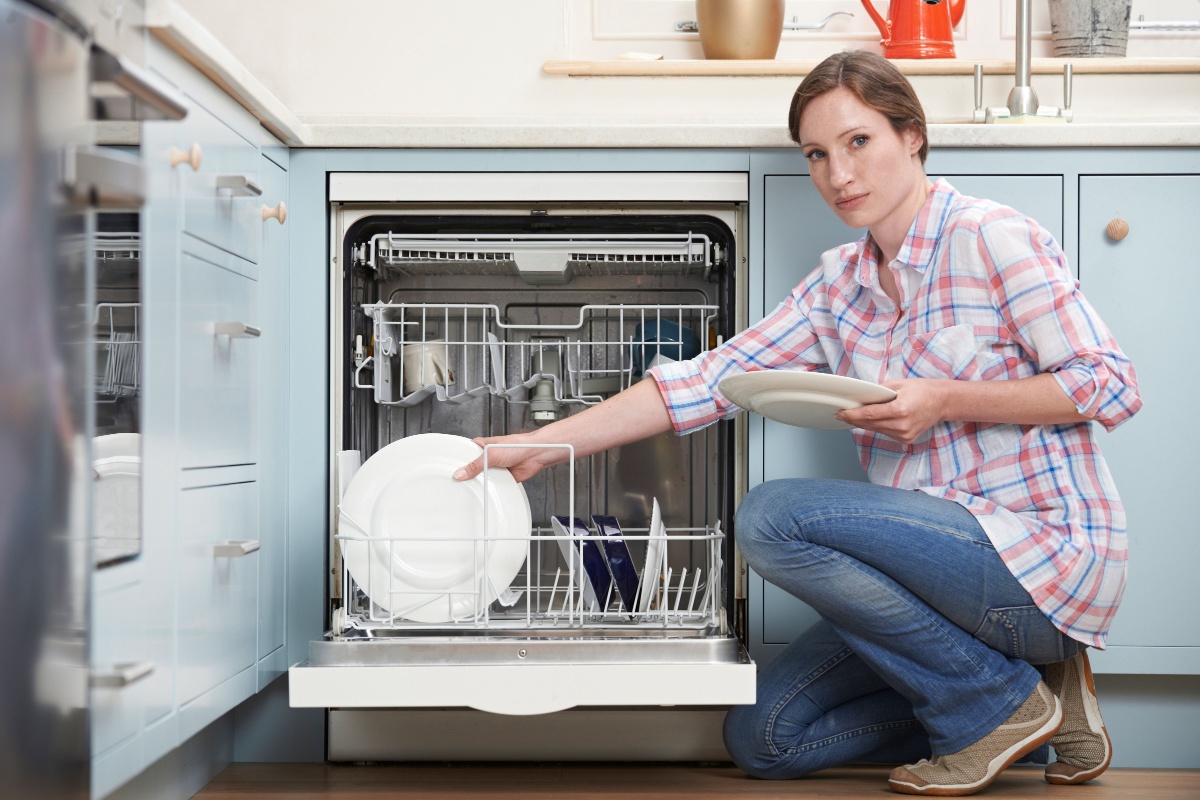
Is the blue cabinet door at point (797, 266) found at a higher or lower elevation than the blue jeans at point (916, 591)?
higher

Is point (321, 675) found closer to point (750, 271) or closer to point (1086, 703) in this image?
point (750, 271)

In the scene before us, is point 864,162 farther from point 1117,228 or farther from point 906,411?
point 1117,228

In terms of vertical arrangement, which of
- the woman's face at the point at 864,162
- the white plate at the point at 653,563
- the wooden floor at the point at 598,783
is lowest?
the wooden floor at the point at 598,783

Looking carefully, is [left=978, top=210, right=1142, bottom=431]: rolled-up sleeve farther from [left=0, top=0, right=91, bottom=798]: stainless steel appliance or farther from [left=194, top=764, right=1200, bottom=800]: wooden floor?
[left=0, top=0, right=91, bottom=798]: stainless steel appliance

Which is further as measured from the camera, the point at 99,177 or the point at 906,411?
the point at 906,411

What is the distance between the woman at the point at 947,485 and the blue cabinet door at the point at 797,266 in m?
0.08

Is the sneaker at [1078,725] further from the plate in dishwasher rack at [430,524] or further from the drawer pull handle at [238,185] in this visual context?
the drawer pull handle at [238,185]

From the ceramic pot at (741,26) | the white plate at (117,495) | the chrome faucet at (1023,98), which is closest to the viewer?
the white plate at (117,495)

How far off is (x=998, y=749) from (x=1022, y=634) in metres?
0.15

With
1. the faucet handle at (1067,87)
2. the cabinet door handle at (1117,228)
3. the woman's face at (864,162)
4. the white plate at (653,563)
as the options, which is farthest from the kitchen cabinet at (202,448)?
the faucet handle at (1067,87)

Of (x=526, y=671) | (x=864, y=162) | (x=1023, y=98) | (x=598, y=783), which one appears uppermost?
(x=1023, y=98)

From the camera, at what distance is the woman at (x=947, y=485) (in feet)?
4.60

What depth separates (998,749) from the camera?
1432 mm

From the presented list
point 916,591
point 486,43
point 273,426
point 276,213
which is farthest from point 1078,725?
point 486,43
